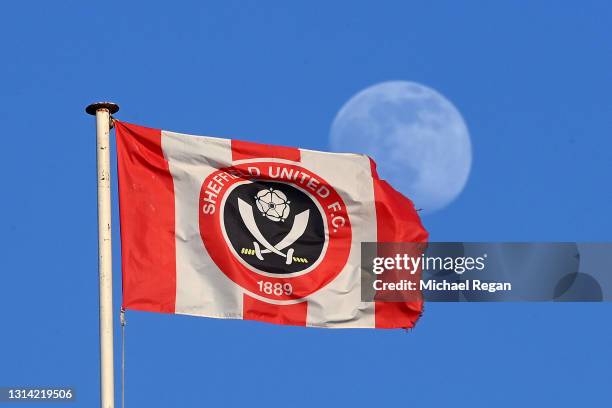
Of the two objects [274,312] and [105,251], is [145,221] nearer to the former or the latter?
[105,251]

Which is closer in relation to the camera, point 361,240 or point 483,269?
point 361,240

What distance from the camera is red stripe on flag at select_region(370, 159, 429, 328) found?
23078 millimetres

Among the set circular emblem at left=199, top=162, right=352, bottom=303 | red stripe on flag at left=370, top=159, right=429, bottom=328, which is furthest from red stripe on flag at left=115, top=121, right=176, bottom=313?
red stripe on flag at left=370, top=159, right=429, bottom=328

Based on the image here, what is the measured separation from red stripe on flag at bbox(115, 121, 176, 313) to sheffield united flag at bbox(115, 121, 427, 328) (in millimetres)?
14

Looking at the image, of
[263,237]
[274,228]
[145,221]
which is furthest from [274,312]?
[145,221]

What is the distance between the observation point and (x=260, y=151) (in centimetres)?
2288

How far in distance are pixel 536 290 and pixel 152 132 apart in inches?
348

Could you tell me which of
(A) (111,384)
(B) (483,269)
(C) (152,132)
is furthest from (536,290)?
(A) (111,384)

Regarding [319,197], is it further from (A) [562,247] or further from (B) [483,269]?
(A) [562,247]

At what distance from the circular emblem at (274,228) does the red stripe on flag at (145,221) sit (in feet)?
2.13

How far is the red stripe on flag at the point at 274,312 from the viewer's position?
2191cm

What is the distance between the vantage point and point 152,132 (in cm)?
Answer: 2197

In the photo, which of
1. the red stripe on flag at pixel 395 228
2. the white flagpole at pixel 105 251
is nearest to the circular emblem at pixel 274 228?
the red stripe on flag at pixel 395 228

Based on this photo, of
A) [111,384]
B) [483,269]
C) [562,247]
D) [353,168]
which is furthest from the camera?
[562,247]
